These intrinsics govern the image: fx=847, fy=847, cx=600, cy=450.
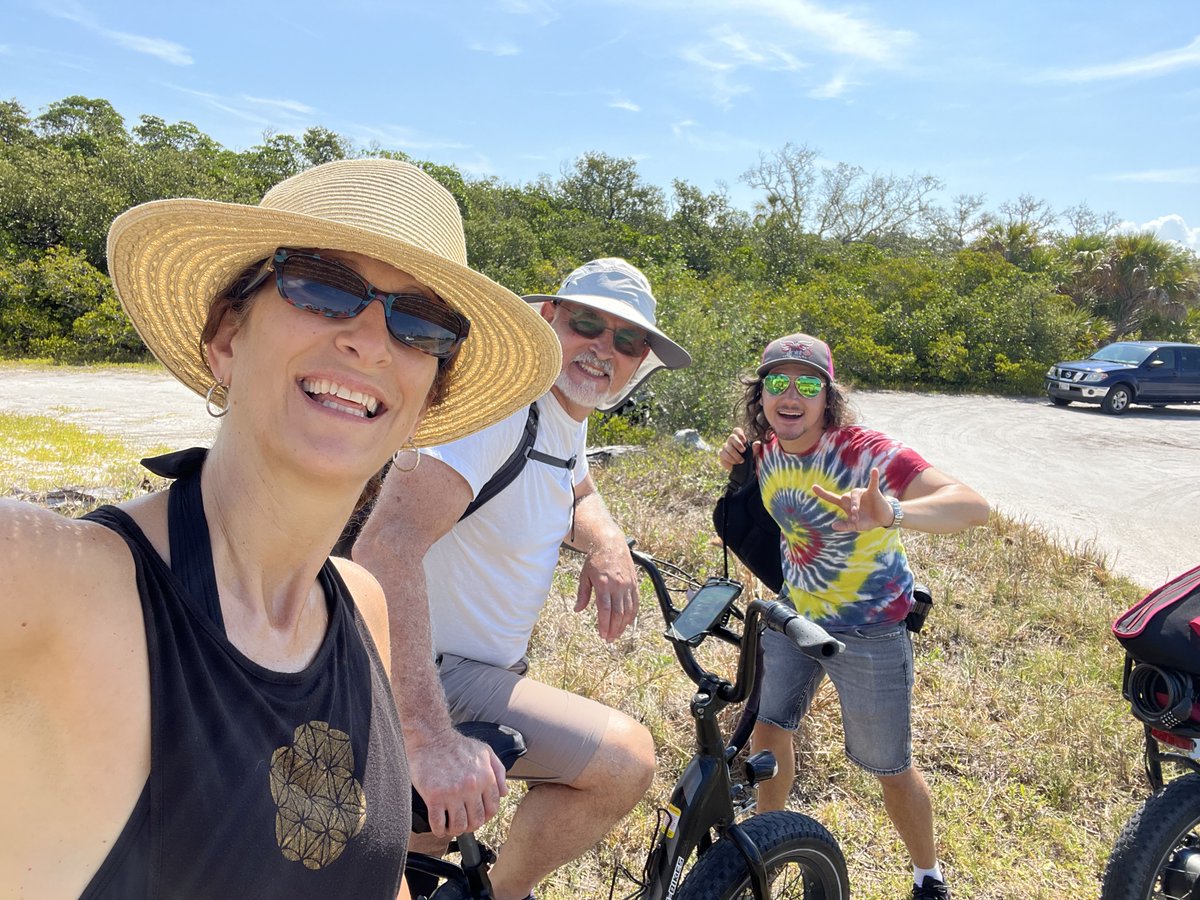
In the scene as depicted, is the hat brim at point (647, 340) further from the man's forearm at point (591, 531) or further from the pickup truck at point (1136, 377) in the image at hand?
the pickup truck at point (1136, 377)

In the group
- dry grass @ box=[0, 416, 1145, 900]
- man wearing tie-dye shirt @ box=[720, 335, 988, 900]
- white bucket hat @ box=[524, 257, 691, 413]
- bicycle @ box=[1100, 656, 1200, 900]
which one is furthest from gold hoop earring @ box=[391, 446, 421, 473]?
bicycle @ box=[1100, 656, 1200, 900]

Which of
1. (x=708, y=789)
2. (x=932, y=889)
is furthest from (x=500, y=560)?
(x=932, y=889)

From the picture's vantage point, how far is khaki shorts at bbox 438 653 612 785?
1956mm

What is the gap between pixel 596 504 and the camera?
267 cm

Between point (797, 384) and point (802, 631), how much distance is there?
139 cm

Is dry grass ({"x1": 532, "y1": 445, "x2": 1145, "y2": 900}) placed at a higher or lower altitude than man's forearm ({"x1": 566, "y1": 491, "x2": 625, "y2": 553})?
lower

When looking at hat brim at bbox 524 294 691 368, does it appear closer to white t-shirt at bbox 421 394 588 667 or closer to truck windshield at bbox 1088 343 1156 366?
white t-shirt at bbox 421 394 588 667

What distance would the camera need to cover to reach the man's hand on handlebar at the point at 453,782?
157 centimetres

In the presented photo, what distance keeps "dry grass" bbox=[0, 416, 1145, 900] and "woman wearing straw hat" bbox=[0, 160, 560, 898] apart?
2059mm

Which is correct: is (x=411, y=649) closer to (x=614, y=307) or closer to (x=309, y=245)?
(x=309, y=245)

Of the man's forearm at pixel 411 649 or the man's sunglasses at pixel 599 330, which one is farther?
the man's sunglasses at pixel 599 330

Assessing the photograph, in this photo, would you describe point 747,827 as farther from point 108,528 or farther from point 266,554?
point 108,528

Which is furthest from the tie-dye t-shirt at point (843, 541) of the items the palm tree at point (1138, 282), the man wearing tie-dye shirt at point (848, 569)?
the palm tree at point (1138, 282)

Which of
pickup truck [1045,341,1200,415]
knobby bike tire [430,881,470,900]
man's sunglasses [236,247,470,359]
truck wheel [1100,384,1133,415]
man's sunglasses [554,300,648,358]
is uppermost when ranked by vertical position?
pickup truck [1045,341,1200,415]
